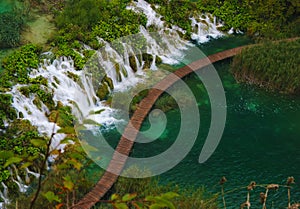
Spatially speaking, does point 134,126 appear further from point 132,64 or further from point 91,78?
point 132,64

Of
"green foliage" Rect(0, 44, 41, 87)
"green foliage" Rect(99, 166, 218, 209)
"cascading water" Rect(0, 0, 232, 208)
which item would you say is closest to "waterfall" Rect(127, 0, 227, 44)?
"cascading water" Rect(0, 0, 232, 208)

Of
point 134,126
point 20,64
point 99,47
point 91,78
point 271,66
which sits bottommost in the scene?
point 134,126

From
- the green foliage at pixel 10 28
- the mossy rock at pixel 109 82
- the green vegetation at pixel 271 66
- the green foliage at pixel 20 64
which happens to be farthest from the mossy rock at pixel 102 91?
the green vegetation at pixel 271 66

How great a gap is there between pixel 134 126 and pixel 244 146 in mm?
2434

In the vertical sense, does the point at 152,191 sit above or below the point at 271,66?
below

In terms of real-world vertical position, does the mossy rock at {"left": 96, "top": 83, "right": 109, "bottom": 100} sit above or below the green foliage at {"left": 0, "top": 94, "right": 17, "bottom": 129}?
above

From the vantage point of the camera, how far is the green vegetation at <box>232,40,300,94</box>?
11.3 meters

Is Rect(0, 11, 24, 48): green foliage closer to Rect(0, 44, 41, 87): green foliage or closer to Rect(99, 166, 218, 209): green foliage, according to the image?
Rect(0, 44, 41, 87): green foliage

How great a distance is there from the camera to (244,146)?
955 centimetres

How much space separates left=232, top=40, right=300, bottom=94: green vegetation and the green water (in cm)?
28

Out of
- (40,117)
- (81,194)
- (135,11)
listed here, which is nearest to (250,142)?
(81,194)

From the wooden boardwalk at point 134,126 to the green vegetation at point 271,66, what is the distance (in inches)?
24.2

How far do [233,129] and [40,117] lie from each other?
4.31 meters

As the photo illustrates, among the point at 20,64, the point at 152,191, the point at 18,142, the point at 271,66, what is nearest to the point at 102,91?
the point at 20,64
